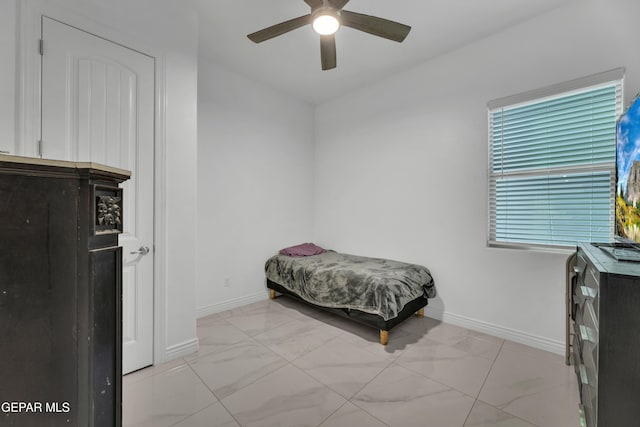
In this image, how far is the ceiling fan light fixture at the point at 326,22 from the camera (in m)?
1.69

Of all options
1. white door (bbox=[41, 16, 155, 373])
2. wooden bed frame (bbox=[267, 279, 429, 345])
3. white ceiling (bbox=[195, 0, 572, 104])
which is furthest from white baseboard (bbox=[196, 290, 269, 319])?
white ceiling (bbox=[195, 0, 572, 104])

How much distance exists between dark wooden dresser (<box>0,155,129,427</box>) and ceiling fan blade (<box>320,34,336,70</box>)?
1.77 meters

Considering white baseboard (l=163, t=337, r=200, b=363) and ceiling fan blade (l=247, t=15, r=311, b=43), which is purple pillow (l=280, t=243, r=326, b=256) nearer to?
white baseboard (l=163, t=337, r=200, b=363)

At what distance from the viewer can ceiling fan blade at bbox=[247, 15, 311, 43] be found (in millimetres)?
1784

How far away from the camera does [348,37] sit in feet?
8.43

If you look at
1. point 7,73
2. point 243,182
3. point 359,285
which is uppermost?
point 7,73

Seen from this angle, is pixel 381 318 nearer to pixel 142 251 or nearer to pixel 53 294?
pixel 142 251

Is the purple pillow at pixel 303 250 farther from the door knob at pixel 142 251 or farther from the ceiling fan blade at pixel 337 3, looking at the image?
the ceiling fan blade at pixel 337 3

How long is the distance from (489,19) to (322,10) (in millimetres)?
1678

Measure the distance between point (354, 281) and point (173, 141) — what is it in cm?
204

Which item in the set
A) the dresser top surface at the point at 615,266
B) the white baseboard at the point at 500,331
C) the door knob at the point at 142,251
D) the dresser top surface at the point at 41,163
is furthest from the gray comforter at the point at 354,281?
the dresser top surface at the point at 41,163

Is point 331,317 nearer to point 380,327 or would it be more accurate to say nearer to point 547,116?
point 380,327

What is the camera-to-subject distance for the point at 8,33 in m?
1.49

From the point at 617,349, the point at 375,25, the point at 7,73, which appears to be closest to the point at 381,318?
the point at 617,349
